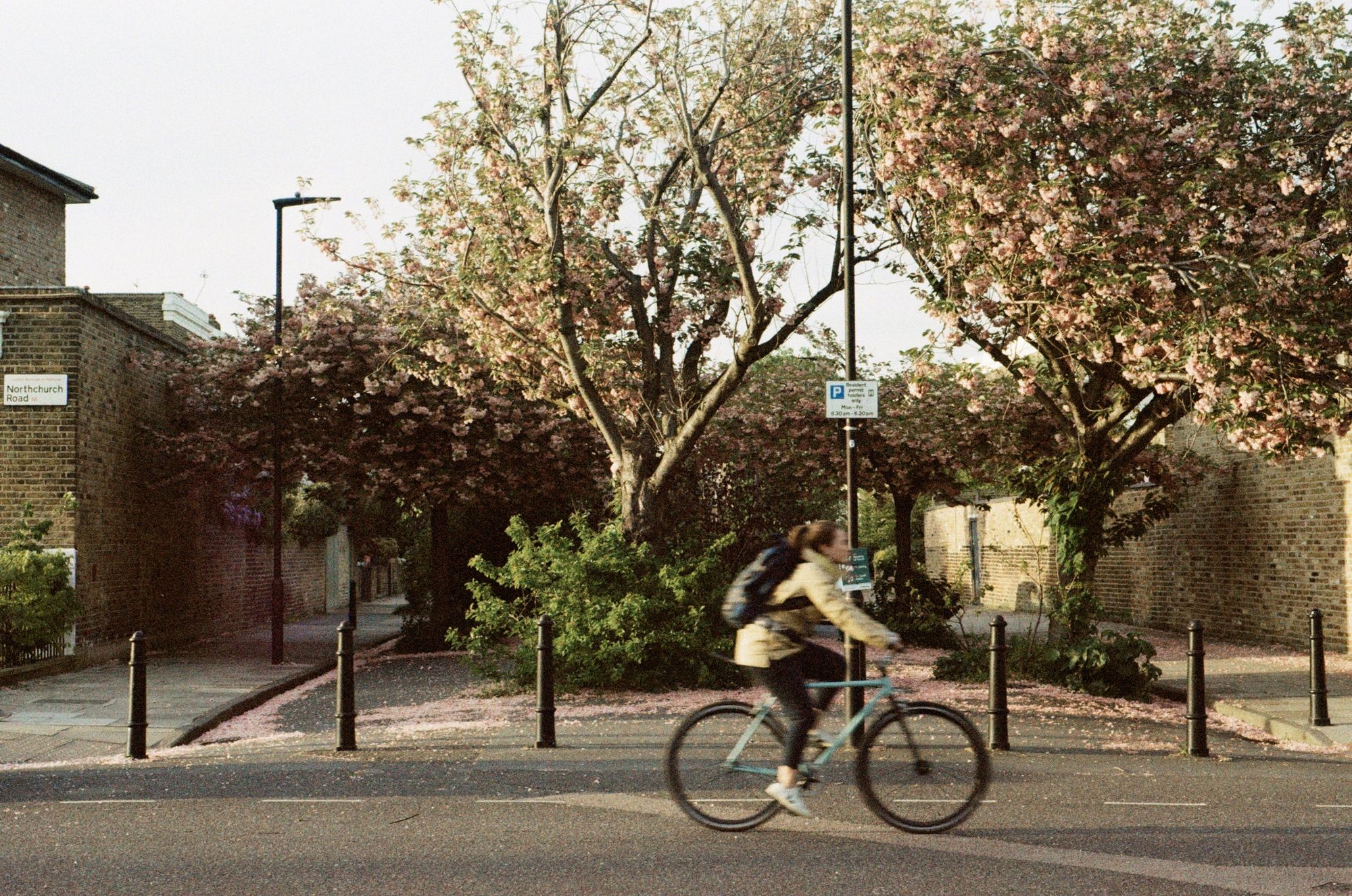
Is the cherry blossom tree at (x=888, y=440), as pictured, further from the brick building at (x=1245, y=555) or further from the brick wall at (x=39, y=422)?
the brick wall at (x=39, y=422)

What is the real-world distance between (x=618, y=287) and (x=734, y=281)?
143 cm

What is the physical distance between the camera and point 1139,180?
12.2 metres

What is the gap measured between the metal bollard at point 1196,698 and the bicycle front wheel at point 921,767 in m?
3.51

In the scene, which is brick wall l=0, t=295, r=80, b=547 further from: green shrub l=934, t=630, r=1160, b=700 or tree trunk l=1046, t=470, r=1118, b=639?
tree trunk l=1046, t=470, r=1118, b=639

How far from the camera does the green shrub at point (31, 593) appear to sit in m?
14.4

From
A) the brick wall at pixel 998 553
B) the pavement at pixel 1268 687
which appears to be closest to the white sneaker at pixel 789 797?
the pavement at pixel 1268 687

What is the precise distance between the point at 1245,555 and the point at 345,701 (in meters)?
16.7

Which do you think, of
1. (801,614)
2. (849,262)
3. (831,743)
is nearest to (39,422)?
(849,262)

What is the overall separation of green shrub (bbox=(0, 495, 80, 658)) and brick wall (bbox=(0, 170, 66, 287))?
9.89 m

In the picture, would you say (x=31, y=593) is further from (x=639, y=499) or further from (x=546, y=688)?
(x=546, y=688)

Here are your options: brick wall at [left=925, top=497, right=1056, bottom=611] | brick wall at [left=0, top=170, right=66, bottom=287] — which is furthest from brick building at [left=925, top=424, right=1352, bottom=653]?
brick wall at [left=0, top=170, right=66, bottom=287]

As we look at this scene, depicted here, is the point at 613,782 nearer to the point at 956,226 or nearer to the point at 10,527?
the point at 956,226

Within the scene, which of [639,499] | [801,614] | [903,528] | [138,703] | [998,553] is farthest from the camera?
[998,553]

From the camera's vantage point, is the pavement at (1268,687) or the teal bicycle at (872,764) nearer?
the teal bicycle at (872,764)
